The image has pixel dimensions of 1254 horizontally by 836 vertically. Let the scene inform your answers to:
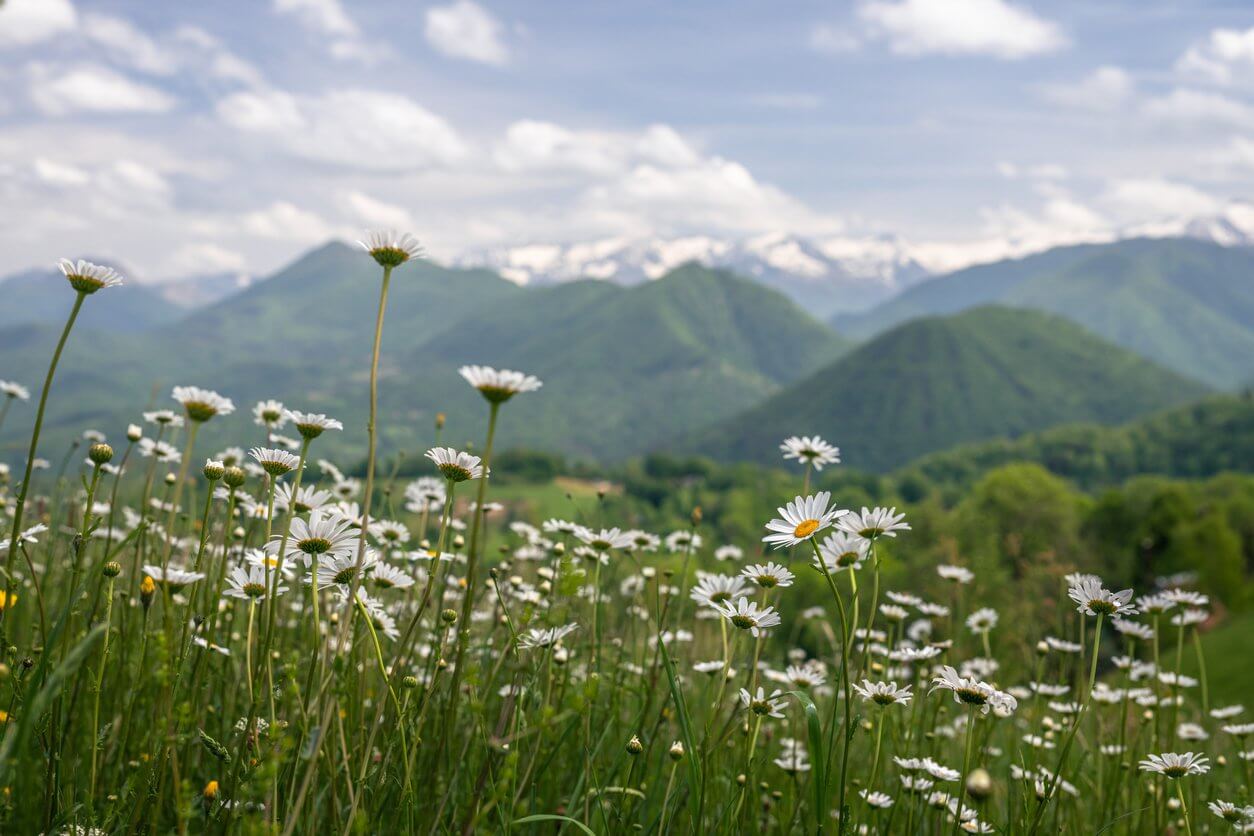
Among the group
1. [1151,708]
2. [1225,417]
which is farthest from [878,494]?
[1151,708]

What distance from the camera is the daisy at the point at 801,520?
2.21 m

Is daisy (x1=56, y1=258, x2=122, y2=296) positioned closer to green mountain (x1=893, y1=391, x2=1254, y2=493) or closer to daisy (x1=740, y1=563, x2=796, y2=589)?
daisy (x1=740, y1=563, x2=796, y2=589)

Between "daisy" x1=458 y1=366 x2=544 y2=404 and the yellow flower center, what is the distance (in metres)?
0.82

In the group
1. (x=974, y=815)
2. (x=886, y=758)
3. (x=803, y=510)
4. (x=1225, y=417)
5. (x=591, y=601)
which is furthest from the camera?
(x=1225, y=417)

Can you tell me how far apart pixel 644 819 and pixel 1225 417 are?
153 m

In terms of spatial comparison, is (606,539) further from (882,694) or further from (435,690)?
(882,694)

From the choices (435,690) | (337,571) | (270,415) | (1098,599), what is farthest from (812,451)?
(270,415)

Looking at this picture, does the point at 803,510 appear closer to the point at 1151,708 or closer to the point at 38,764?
the point at 38,764

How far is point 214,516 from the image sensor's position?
4.06 metres

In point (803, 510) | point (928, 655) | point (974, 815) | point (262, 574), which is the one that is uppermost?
point (803, 510)

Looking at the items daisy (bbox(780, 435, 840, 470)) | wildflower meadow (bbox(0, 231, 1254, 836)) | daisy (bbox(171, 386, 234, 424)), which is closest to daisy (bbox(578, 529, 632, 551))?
wildflower meadow (bbox(0, 231, 1254, 836))

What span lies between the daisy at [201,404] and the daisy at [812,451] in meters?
1.81

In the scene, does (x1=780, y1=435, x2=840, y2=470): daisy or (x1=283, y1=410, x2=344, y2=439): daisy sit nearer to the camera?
(x1=283, y1=410, x2=344, y2=439): daisy

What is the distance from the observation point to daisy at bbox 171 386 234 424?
2.06 m
